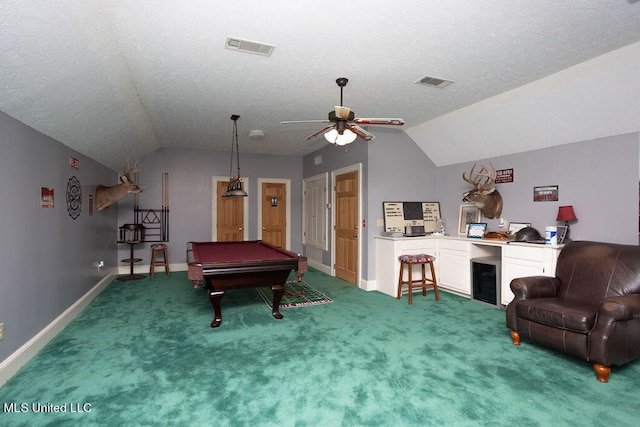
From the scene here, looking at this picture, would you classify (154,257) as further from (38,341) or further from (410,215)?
(410,215)

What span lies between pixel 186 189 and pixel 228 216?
40.1 inches

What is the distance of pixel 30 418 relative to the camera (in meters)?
2.09

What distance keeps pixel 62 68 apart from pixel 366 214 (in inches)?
161

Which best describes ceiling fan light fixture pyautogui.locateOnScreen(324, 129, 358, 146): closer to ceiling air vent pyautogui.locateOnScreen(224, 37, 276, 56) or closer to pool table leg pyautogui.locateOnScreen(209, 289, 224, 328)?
ceiling air vent pyautogui.locateOnScreen(224, 37, 276, 56)

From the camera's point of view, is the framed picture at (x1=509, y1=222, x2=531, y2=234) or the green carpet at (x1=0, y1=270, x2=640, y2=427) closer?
the green carpet at (x1=0, y1=270, x2=640, y2=427)

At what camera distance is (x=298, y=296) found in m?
4.95

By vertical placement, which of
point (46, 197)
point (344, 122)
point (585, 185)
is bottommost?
point (46, 197)

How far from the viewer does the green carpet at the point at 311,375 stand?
2.12 metres

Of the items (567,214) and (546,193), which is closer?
(567,214)

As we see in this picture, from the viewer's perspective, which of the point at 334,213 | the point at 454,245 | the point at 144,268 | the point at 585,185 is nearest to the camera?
the point at 585,185

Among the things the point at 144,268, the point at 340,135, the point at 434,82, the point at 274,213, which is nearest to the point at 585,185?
the point at 434,82

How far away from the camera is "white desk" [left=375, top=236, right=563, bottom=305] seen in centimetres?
421

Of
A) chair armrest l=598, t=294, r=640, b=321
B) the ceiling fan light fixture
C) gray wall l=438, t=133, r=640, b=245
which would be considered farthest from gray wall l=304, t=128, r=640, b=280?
the ceiling fan light fixture

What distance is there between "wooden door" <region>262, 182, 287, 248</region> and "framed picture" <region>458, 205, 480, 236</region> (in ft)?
12.7
